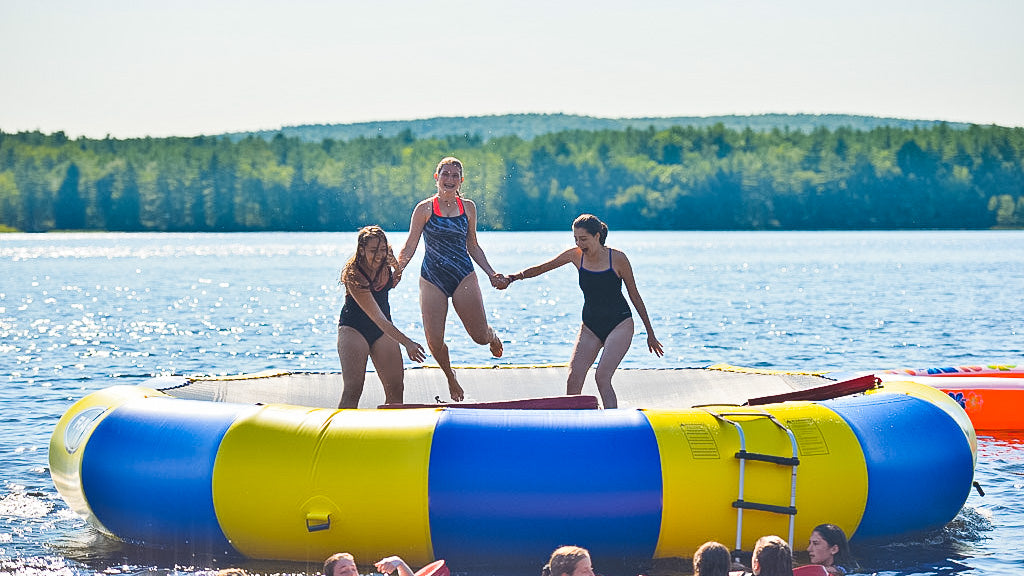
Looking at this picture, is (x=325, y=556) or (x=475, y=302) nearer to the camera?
(x=325, y=556)

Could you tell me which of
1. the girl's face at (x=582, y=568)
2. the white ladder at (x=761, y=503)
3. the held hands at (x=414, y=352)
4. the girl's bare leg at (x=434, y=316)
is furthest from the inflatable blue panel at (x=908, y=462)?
the girl's bare leg at (x=434, y=316)

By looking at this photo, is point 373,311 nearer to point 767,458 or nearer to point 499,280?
point 499,280

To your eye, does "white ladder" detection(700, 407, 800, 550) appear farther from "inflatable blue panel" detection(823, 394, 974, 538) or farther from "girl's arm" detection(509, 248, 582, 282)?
"girl's arm" detection(509, 248, 582, 282)

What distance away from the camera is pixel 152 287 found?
140ft

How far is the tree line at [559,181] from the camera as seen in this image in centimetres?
9512

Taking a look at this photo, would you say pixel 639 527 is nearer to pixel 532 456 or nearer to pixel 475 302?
pixel 532 456

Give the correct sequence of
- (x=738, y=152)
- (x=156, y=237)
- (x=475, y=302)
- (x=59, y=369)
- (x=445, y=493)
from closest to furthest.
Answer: (x=445, y=493) → (x=475, y=302) → (x=59, y=369) → (x=738, y=152) → (x=156, y=237)

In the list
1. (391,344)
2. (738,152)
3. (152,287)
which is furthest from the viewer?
(738,152)

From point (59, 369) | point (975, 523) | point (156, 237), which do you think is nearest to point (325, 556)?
point (975, 523)

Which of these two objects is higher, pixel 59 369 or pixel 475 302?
pixel 475 302

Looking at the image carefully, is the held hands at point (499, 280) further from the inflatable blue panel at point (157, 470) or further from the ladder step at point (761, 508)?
the ladder step at point (761, 508)

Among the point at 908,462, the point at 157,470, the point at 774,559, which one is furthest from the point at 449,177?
the point at 774,559

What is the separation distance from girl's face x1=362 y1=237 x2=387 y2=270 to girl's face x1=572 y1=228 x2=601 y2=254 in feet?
4.57

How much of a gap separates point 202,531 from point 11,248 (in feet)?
272
